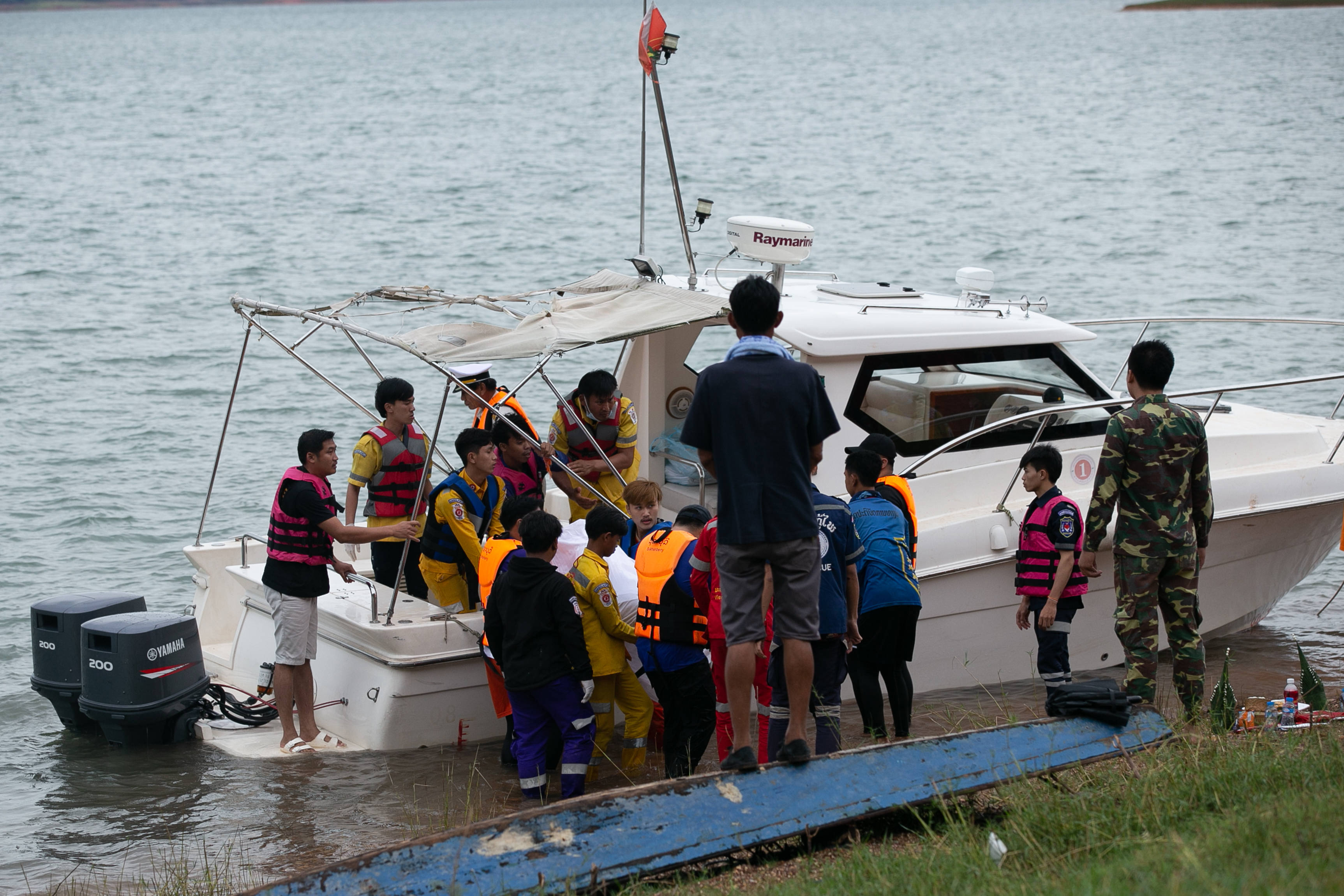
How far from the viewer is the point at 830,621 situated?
518 centimetres

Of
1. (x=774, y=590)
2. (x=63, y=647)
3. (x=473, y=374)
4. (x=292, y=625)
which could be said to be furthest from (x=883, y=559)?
(x=63, y=647)

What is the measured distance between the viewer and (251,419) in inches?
626

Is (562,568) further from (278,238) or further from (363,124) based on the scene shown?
(363,124)

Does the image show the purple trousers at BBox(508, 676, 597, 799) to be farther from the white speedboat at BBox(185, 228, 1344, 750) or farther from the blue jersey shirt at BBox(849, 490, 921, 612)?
the blue jersey shirt at BBox(849, 490, 921, 612)

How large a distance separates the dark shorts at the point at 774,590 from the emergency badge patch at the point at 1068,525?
2164mm

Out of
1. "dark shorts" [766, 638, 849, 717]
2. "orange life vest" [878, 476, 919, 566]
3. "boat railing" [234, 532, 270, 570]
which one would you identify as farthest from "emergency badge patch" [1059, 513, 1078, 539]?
"boat railing" [234, 532, 270, 570]

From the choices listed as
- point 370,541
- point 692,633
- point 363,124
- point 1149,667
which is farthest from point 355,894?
point 363,124

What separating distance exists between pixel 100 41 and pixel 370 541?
107605mm

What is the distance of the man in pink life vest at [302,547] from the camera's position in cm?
642

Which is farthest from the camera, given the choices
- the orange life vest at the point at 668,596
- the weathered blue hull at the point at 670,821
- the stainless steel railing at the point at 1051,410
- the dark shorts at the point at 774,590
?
the stainless steel railing at the point at 1051,410

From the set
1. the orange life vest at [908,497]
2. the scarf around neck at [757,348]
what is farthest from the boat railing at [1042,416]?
the scarf around neck at [757,348]

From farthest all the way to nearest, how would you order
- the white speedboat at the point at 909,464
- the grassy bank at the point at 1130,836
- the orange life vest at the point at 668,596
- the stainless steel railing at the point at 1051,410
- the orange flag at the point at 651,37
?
the orange flag at the point at 651,37 < the stainless steel railing at the point at 1051,410 < the white speedboat at the point at 909,464 < the orange life vest at the point at 668,596 < the grassy bank at the point at 1130,836

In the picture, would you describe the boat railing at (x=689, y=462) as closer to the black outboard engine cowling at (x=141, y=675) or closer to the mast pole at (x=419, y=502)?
the mast pole at (x=419, y=502)

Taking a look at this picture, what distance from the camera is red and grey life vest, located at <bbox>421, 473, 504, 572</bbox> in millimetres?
6414
